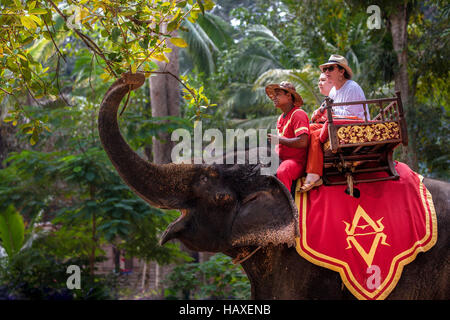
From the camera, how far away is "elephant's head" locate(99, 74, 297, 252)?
3.46m

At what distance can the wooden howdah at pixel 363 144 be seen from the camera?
139 inches

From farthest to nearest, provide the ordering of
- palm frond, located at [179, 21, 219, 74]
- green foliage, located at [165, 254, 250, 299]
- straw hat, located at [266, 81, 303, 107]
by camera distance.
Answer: palm frond, located at [179, 21, 219, 74]
green foliage, located at [165, 254, 250, 299]
straw hat, located at [266, 81, 303, 107]

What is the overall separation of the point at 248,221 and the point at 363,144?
2.96ft

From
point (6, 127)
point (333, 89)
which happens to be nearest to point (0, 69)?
point (333, 89)

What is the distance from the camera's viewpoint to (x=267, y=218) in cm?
356

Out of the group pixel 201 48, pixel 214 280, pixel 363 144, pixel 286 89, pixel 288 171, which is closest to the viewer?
pixel 363 144

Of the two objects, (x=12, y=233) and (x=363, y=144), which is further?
(x=12, y=233)

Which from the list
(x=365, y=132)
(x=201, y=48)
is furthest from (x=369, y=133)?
(x=201, y=48)

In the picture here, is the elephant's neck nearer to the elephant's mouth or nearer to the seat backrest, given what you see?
the elephant's mouth

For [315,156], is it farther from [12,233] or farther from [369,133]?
[12,233]

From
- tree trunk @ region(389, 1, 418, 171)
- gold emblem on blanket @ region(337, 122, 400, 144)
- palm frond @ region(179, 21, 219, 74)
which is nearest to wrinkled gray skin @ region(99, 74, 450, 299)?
gold emblem on blanket @ region(337, 122, 400, 144)

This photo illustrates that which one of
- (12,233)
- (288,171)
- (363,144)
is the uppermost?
(363,144)

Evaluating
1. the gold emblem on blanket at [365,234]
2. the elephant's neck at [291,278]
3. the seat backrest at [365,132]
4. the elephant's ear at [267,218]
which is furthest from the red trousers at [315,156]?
the elephant's neck at [291,278]

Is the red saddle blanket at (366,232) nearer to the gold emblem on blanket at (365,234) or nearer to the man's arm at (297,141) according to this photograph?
the gold emblem on blanket at (365,234)
